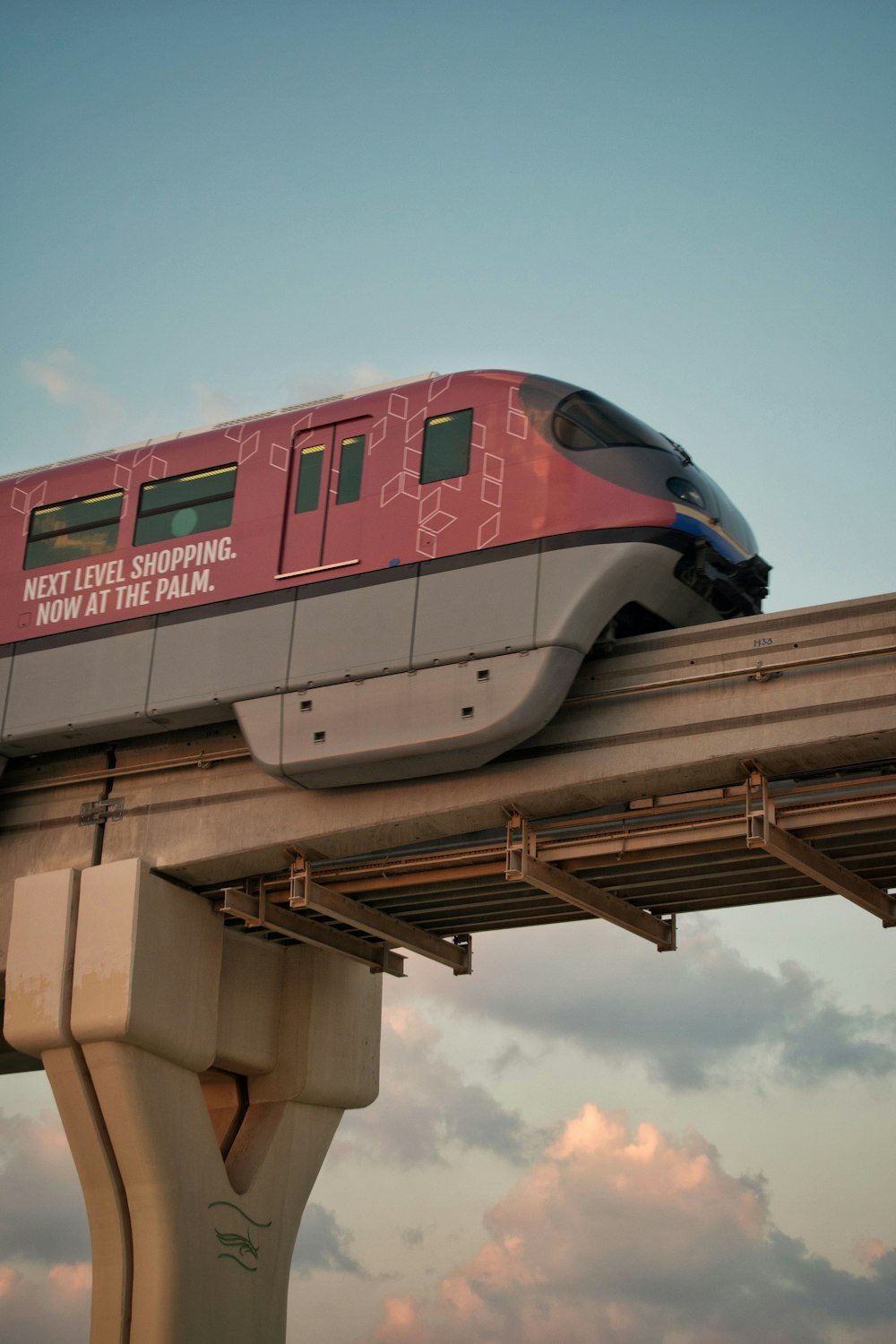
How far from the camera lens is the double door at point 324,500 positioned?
22.5 m

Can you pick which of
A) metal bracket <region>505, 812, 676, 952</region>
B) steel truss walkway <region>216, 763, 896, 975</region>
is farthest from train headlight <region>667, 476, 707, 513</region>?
metal bracket <region>505, 812, 676, 952</region>

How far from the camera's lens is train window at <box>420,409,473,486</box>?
22.1 m

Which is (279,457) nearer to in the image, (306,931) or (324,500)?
(324,500)

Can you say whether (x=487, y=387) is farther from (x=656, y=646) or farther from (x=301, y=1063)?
(x=301, y=1063)

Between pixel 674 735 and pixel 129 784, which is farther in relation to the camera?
pixel 129 784

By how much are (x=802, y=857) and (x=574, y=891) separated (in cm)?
324

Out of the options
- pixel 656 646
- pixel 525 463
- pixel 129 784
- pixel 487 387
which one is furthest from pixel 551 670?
pixel 129 784

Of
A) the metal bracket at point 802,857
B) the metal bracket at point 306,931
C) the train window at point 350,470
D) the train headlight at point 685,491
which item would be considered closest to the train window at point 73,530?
the train window at point 350,470

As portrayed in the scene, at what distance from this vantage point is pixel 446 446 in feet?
72.9

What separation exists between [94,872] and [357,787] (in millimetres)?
4356

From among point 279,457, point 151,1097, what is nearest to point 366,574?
point 279,457

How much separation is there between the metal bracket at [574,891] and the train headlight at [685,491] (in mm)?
4611

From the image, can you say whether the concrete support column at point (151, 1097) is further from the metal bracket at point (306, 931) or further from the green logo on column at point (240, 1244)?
the metal bracket at point (306, 931)

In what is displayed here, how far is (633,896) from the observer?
23.4 m
